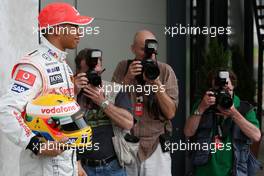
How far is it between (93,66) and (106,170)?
74cm

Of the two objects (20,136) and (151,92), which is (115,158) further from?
(20,136)

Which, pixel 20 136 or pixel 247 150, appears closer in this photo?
pixel 20 136

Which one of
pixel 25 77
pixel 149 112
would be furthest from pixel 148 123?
pixel 25 77

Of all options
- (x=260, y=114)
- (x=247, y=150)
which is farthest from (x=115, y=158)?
(x=260, y=114)

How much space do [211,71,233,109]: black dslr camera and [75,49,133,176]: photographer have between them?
0.69m

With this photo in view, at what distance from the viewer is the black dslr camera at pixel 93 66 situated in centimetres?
471

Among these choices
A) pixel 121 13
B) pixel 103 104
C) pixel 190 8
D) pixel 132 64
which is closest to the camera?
pixel 103 104

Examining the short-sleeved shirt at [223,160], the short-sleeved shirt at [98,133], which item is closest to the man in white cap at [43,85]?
the short-sleeved shirt at [98,133]

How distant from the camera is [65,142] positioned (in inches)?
144

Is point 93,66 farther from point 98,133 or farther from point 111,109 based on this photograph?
point 98,133

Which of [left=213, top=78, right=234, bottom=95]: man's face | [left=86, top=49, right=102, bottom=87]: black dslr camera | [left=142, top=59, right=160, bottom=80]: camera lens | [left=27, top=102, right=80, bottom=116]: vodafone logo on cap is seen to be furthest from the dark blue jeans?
[left=27, top=102, right=80, bottom=116]: vodafone logo on cap

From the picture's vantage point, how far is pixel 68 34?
397cm

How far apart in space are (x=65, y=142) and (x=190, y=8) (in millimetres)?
4778

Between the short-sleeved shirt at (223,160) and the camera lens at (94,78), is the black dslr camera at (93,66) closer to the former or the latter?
the camera lens at (94,78)
